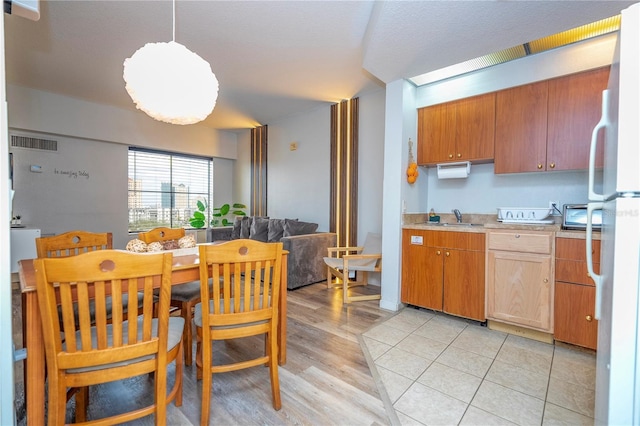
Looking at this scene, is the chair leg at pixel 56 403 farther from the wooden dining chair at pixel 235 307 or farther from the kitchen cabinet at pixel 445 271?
the kitchen cabinet at pixel 445 271

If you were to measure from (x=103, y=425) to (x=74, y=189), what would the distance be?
4803 mm

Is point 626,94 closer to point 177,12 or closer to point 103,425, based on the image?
point 103,425

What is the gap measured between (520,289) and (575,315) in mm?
379

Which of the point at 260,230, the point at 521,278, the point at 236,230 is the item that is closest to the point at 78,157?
the point at 236,230

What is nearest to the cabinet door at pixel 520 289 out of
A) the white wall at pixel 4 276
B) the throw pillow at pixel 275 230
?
the throw pillow at pixel 275 230

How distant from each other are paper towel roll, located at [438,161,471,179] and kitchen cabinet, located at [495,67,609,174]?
304 millimetres

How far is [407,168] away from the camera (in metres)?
3.13

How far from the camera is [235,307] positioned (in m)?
1.53

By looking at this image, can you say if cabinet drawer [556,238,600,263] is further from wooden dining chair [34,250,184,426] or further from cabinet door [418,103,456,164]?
wooden dining chair [34,250,184,426]

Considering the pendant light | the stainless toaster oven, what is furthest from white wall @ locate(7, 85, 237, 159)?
the stainless toaster oven

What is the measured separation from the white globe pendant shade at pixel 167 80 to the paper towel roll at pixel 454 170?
8.47 feet

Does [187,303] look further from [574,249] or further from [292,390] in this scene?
[574,249]

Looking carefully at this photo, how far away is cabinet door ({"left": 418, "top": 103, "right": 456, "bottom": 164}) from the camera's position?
302 centimetres

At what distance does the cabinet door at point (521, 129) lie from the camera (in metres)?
2.52
